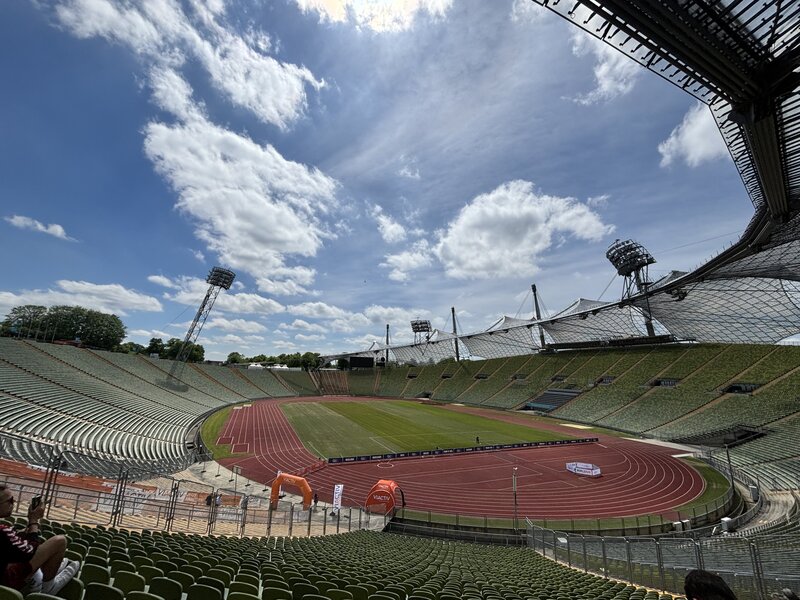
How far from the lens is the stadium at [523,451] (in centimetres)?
992

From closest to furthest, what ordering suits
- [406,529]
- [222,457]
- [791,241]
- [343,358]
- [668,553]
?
[668,553], [406,529], [791,241], [222,457], [343,358]

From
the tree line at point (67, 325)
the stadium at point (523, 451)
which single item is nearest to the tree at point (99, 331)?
the tree line at point (67, 325)

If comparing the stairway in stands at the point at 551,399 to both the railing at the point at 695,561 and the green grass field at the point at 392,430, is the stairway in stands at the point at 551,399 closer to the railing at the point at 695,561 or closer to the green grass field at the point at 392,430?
the green grass field at the point at 392,430

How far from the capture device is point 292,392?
93625 millimetres

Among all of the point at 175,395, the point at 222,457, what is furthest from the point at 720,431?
the point at 175,395

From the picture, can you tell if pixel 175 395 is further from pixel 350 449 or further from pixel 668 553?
pixel 668 553

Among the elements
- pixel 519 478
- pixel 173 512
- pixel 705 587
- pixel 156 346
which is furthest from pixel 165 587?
pixel 156 346

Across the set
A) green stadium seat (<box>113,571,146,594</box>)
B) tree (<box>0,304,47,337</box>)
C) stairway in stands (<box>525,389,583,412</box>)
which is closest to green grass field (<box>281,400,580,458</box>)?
stairway in stands (<box>525,389,583,412</box>)

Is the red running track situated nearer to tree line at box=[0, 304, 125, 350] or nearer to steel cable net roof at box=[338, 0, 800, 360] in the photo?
steel cable net roof at box=[338, 0, 800, 360]

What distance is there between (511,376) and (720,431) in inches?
1590

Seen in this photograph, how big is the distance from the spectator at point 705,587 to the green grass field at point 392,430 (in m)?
37.1

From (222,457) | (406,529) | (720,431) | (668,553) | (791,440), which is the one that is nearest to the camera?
(668,553)

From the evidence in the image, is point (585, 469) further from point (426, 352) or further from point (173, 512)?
point (426, 352)

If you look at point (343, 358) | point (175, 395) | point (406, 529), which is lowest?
point (406, 529)
